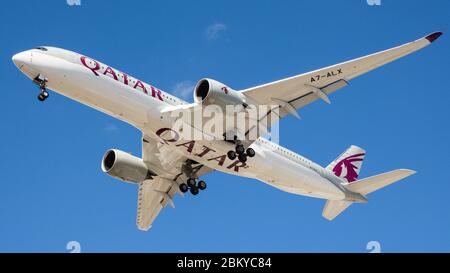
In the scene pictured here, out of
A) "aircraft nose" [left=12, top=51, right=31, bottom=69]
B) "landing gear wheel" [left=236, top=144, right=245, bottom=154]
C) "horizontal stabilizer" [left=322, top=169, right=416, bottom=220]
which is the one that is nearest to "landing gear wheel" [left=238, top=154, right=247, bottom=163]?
"landing gear wheel" [left=236, top=144, right=245, bottom=154]

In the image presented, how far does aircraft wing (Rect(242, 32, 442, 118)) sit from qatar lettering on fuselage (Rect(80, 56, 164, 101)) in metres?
4.28

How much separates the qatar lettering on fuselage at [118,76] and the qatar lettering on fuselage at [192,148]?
5.55 ft

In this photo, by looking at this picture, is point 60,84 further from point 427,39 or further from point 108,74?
point 427,39

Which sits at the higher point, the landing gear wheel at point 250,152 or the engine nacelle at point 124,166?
the engine nacelle at point 124,166

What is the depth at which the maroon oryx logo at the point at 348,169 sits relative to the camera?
39656mm

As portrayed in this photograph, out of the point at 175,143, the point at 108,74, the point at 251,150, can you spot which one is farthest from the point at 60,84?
the point at 251,150

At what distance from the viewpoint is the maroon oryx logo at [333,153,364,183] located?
39656mm

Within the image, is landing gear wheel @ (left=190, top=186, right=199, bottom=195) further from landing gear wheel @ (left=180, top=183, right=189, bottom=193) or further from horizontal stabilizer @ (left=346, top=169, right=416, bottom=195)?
horizontal stabilizer @ (left=346, top=169, right=416, bottom=195)

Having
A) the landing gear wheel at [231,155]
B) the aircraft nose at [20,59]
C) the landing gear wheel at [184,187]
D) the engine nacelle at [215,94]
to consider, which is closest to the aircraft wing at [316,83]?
the engine nacelle at [215,94]

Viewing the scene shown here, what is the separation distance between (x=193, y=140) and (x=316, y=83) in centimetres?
645

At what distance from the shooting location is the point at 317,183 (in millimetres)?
36188

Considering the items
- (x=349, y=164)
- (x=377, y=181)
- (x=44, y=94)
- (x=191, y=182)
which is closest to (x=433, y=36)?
(x=377, y=181)

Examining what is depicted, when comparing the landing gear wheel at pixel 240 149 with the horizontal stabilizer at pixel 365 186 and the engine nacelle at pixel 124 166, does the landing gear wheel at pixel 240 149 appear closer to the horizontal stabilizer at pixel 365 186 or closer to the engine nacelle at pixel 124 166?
the engine nacelle at pixel 124 166

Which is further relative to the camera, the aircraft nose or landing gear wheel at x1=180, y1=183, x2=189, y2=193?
landing gear wheel at x1=180, y1=183, x2=189, y2=193
